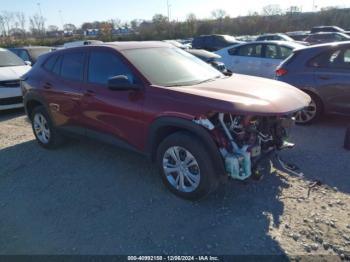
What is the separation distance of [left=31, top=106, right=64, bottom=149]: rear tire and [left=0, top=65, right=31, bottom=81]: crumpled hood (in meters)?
3.13

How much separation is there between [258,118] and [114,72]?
1877mm

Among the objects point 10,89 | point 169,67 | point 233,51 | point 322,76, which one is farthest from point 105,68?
point 233,51

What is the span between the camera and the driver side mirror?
369 cm

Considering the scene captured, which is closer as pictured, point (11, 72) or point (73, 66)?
point (73, 66)

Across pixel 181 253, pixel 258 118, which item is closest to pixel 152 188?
pixel 181 253

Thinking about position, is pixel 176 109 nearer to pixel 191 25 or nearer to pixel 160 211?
pixel 160 211

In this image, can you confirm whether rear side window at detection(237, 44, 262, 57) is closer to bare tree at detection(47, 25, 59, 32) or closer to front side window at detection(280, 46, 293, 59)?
front side window at detection(280, 46, 293, 59)

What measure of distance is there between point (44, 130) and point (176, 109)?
315cm

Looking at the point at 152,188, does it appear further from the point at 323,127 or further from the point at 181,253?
the point at 323,127

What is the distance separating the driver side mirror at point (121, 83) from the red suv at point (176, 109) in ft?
0.04

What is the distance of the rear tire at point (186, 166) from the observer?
3377 mm

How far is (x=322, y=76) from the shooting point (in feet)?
19.1

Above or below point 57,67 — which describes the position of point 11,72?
below

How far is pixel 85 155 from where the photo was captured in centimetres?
526
